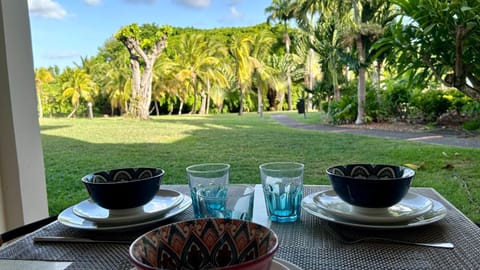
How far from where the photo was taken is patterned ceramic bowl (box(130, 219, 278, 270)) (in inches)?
12.8

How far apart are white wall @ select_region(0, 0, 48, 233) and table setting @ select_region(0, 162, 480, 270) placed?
21.2 inches

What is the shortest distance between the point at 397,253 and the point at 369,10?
3180mm

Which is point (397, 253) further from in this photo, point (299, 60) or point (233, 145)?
point (299, 60)

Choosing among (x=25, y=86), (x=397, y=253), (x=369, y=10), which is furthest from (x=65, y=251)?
(x=369, y=10)

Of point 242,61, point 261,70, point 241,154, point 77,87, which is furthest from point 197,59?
point 241,154

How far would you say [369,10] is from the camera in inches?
126

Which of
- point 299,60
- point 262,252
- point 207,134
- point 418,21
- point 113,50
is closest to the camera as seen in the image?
point 262,252

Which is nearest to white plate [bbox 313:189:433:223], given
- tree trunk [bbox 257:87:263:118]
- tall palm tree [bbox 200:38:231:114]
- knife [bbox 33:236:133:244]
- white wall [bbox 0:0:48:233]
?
knife [bbox 33:236:133:244]

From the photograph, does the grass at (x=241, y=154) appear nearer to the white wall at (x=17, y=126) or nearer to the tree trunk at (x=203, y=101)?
the white wall at (x=17, y=126)

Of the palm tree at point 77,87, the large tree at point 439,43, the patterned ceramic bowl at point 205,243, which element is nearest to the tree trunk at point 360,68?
the large tree at point 439,43

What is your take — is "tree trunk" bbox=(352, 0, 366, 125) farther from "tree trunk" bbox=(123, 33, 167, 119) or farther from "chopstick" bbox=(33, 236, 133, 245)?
"chopstick" bbox=(33, 236, 133, 245)

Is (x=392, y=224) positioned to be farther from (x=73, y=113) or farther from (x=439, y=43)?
(x=73, y=113)

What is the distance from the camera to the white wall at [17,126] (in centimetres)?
94

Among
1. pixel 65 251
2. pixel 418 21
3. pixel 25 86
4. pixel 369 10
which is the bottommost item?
pixel 65 251
